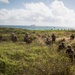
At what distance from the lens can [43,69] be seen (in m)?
11.4

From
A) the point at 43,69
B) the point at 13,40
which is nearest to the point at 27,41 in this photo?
the point at 13,40

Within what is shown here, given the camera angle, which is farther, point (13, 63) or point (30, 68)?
point (13, 63)

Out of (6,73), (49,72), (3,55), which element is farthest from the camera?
(3,55)

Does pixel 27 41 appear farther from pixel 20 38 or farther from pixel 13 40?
pixel 20 38

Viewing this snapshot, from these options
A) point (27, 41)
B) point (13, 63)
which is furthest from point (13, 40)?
point (13, 63)

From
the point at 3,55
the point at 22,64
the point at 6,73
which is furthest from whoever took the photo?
the point at 3,55

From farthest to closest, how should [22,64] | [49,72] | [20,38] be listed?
[20,38] → [22,64] → [49,72]

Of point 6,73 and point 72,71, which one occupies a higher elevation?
point 72,71

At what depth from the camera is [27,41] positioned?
29.8m

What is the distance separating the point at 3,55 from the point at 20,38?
1748 centimetres

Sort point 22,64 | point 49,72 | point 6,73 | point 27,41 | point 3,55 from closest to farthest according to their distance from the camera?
point 49,72, point 6,73, point 22,64, point 3,55, point 27,41

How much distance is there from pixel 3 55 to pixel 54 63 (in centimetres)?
737

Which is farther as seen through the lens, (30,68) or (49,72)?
(30,68)

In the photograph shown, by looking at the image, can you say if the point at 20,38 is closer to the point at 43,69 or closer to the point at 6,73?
the point at 6,73
